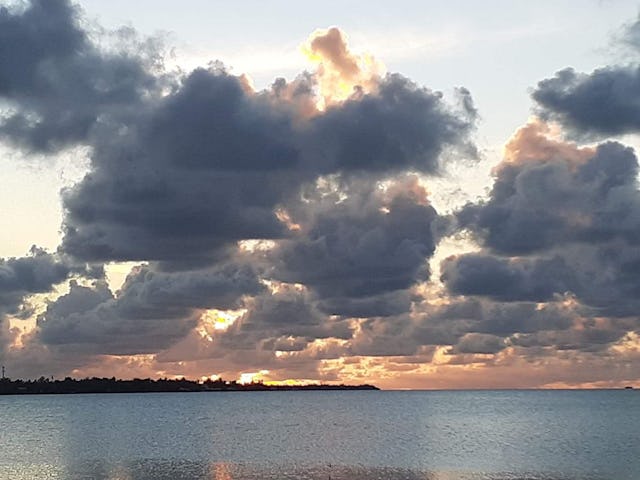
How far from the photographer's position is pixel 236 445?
152m

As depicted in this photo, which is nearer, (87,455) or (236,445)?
(87,455)

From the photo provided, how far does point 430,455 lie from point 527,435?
55.5 metres

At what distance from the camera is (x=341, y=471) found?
4377 inches

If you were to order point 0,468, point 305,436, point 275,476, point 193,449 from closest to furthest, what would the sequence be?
point 275,476 → point 0,468 → point 193,449 → point 305,436

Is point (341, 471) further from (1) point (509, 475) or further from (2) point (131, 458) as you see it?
(2) point (131, 458)

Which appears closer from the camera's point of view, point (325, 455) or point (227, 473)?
point (227, 473)

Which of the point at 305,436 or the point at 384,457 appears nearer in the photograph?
the point at 384,457

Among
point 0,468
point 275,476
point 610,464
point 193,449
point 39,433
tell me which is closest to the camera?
point 275,476

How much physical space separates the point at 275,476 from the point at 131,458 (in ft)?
103

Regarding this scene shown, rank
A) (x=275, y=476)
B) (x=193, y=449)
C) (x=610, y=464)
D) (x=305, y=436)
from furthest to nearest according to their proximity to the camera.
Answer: (x=305, y=436) < (x=193, y=449) < (x=610, y=464) < (x=275, y=476)

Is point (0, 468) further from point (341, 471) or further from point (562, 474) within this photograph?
point (562, 474)

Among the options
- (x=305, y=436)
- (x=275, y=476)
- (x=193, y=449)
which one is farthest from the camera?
(x=305, y=436)

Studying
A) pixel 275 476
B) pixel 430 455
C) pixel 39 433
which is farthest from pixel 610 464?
pixel 39 433

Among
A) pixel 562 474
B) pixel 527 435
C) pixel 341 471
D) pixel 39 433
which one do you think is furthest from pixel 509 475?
pixel 39 433
